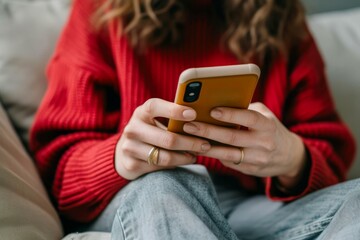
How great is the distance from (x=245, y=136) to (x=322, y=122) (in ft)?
0.89

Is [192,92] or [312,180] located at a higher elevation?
[192,92]

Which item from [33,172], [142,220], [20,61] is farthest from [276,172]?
[20,61]

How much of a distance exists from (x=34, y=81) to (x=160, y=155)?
1.20 feet

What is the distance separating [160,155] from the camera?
0.63m

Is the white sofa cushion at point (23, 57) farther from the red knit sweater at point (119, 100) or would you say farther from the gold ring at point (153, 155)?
the gold ring at point (153, 155)

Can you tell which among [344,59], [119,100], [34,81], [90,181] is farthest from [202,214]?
[344,59]

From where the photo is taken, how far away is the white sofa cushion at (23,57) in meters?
0.87

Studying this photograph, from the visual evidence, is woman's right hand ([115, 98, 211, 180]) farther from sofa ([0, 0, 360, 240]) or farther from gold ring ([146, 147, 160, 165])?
sofa ([0, 0, 360, 240])

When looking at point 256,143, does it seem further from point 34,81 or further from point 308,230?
point 34,81

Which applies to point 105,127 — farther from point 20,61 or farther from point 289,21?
point 289,21

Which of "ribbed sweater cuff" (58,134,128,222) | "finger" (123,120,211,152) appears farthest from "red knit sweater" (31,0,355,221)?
"finger" (123,120,211,152)

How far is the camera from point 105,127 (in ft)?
2.68

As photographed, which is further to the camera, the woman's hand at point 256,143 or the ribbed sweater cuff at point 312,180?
the ribbed sweater cuff at point 312,180

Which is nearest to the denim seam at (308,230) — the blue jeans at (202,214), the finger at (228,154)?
the blue jeans at (202,214)
